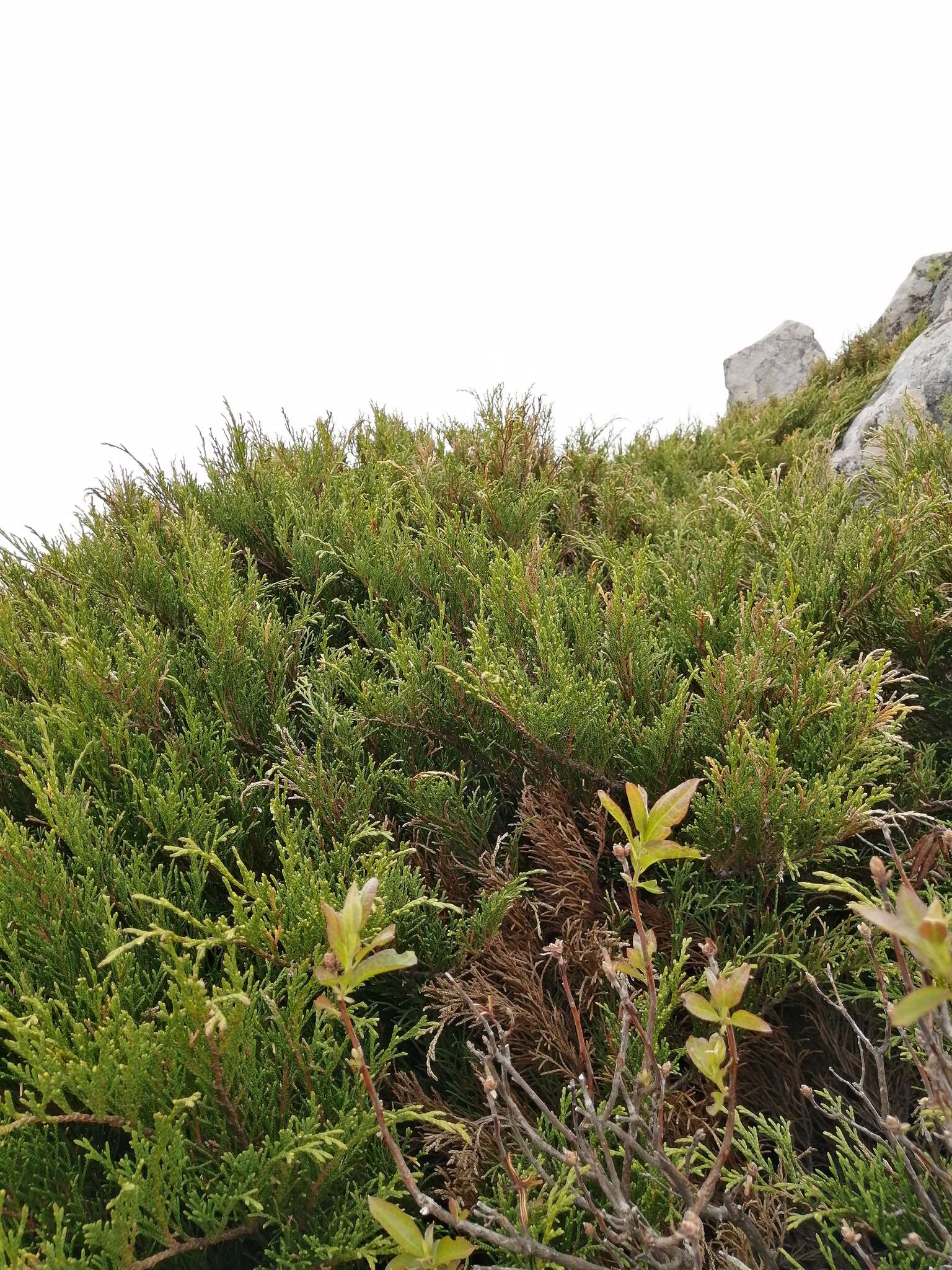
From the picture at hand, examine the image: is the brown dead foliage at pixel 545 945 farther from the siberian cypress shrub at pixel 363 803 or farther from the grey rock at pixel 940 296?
the grey rock at pixel 940 296

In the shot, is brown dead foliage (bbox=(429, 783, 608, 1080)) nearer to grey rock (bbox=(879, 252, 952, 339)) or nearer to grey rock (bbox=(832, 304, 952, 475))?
grey rock (bbox=(832, 304, 952, 475))

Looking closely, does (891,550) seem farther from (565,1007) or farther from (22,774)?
(22,774)

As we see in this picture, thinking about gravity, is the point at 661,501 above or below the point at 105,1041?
above

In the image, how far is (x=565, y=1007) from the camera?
1892 mm

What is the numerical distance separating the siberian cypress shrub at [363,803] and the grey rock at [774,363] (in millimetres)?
11237

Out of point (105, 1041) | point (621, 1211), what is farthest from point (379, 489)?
point (621, 1211)

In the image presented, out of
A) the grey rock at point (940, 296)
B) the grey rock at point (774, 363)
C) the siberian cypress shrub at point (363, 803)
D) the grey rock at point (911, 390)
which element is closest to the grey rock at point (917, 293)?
the grey rock at point (940, 296)

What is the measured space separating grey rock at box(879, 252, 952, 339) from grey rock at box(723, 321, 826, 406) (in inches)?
105

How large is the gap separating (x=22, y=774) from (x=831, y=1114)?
2.13 meters

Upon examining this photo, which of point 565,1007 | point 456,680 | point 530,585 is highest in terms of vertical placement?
point 530,585

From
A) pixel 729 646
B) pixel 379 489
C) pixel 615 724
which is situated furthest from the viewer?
pixel 379 489

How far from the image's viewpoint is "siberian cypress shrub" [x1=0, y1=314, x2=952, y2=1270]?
4.44 ft

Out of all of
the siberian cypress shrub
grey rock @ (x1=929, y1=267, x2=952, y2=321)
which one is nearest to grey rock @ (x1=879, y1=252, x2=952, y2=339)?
grey rock @ (x1=929, y1=267, x2=952, y2=321)

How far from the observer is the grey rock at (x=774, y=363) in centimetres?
1323
